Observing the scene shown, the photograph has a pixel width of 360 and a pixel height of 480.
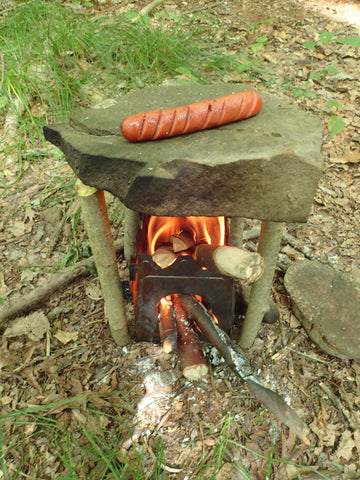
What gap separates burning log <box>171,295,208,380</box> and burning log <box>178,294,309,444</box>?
0.05m

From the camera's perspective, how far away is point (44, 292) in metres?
2.63

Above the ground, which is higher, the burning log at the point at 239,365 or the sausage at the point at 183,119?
the sausage at the point at 183,119

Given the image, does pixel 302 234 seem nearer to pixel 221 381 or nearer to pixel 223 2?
pixel 221 381

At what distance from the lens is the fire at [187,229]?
224cm

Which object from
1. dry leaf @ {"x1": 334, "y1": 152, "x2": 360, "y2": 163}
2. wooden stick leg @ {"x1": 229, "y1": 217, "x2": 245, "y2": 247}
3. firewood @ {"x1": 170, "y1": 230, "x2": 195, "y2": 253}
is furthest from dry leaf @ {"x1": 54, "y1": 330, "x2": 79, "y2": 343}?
dry leaf @ {"x1": 334, "y1": 152, "x2": 360, "y2": 163}

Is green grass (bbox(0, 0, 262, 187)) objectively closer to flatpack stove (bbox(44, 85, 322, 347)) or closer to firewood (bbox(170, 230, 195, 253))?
firewood (bbox(170, 230, 195, 253))

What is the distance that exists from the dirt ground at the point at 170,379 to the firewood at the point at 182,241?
68 centimetres

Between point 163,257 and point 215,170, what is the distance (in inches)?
33.8

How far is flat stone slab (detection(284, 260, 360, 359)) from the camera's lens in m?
2.19

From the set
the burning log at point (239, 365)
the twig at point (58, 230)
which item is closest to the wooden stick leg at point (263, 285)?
the burning log at point (239, 365)

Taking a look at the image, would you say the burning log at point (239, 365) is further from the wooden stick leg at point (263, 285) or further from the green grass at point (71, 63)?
the green grass at point (71, 63)

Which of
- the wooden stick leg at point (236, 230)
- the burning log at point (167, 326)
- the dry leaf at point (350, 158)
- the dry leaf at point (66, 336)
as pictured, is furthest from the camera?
the dry leaf at point (350, 158)

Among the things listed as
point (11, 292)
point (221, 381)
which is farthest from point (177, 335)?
point (11, 292)

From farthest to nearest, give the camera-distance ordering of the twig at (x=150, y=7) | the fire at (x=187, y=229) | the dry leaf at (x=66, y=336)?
1. the twig at (x=150, y=7)
2. the dry leaf at (x=66, y=336)
3. the fire at (x=187, y=229)
